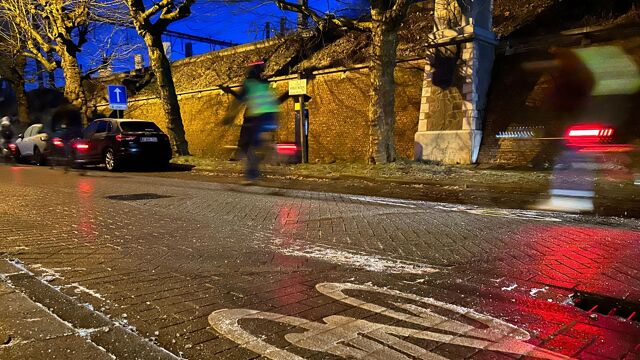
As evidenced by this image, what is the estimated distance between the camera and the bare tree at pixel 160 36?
17.4 metres

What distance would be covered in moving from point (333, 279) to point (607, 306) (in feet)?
6.37

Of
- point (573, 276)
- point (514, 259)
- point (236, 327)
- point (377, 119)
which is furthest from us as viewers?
point (377, 119)

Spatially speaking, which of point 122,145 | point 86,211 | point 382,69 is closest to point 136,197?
point 86,211

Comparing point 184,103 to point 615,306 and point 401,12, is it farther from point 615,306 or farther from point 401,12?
point 615,306

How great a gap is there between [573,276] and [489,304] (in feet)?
3.65

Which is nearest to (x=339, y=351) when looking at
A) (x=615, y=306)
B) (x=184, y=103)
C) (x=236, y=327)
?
(x=236, y=327)

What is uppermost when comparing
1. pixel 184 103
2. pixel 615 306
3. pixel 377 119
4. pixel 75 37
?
pixel 75 37

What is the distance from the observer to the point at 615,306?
125 inches

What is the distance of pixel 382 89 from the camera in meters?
13.1

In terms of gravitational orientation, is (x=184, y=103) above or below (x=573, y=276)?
above

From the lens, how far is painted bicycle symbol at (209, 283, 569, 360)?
98.9 inches

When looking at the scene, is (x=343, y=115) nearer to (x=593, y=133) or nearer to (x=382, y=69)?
(x=382, y=69)

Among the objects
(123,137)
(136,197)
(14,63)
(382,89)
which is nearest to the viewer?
(136,197)

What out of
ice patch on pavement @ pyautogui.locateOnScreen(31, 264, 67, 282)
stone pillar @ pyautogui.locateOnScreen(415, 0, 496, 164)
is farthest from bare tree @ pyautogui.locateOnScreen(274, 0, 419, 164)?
ice patch on pavement @ pyautogui.locateOnScreen(31, 264, 67, 282)
